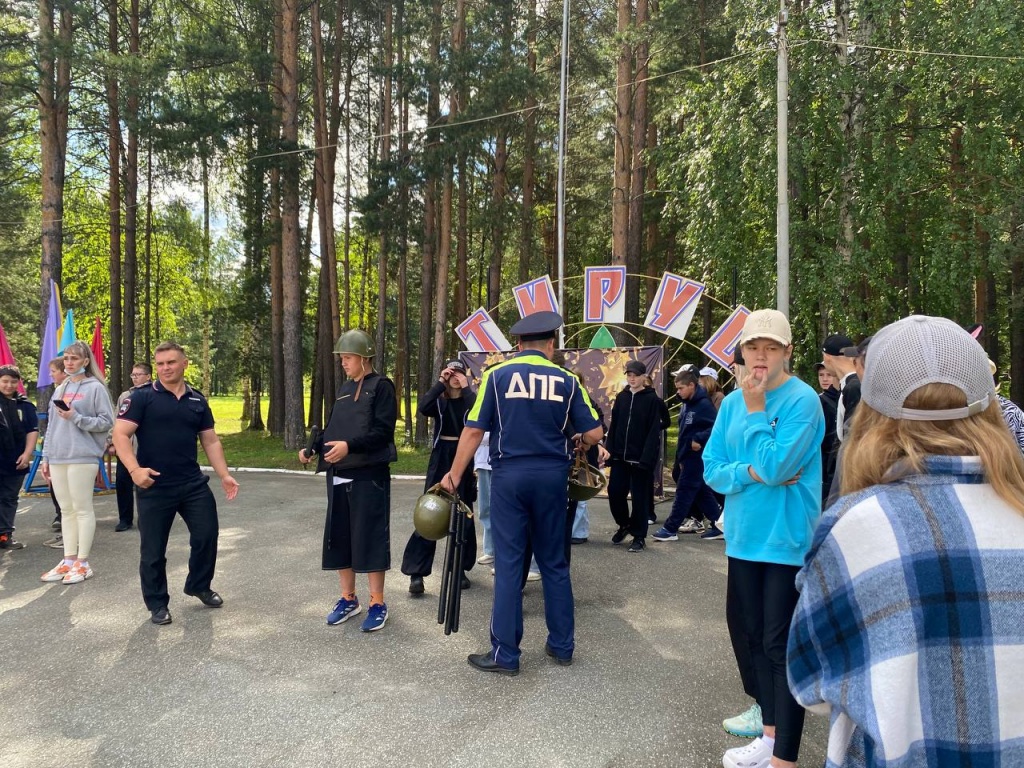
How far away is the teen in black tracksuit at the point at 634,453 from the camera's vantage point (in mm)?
7113

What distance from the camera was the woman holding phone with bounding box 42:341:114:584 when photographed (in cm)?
591

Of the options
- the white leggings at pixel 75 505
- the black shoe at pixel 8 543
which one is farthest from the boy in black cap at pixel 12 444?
the white leggings at pixel 75 505

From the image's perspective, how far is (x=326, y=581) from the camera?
582 centimetres

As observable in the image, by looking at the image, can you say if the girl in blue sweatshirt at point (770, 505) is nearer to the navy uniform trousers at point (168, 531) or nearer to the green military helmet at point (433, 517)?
the green military helmet at point (433, 517)

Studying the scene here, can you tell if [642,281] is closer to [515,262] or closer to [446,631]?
[515,262]

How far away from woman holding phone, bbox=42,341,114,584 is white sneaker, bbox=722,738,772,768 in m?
5.28

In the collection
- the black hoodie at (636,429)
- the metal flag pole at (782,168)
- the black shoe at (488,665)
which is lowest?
the black shoe at (488,665)

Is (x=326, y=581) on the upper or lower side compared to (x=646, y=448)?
lower

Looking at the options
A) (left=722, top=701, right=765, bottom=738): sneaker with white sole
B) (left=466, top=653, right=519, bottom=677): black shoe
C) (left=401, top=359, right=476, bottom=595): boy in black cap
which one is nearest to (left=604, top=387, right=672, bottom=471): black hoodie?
(left=401, top=359, right=476, bottom=595): boy in black cap

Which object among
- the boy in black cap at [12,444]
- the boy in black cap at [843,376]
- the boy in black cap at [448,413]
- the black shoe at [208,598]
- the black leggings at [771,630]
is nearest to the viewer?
the black leggings at [771,630]

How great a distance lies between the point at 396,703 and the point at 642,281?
74.8ft

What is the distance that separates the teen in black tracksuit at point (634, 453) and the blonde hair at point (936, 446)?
5617mm

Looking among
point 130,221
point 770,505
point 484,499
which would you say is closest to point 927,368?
point 770,505

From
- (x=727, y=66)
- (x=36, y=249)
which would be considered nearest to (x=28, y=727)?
(x=727, y=66)
